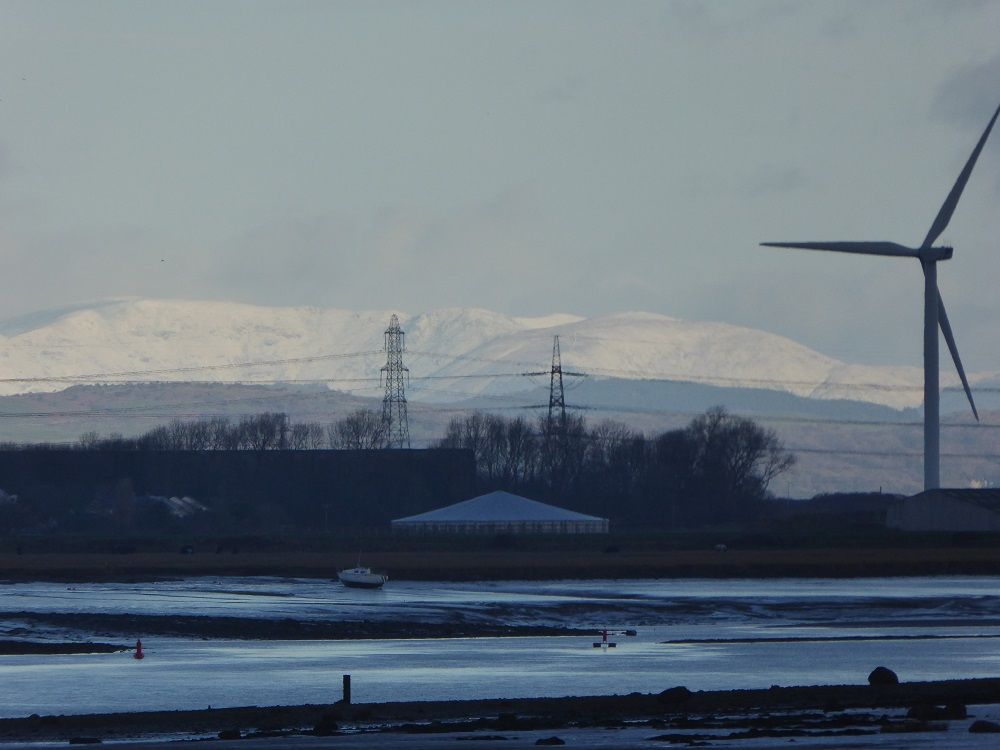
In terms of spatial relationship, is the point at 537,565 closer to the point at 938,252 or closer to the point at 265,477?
the point at 938,252

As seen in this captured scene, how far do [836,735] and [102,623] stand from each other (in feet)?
120

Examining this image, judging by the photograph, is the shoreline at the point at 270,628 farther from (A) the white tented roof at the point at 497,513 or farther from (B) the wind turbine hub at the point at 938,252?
(A) the white tented roof at the point at 497,513

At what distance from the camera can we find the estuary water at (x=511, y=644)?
4794cm

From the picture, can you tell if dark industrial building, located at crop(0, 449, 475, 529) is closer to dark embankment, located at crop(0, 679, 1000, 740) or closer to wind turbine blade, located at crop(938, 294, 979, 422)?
wind turbine blade, located at crop(938, 294, 979, 422)

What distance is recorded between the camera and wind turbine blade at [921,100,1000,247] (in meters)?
114

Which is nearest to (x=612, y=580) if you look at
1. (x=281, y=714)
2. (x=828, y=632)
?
(x=828, y=632)

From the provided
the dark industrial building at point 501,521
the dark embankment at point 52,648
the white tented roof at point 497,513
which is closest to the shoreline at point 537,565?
the dark industrial building at point 501,521

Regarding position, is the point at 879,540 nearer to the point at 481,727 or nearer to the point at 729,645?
the point at 729,645

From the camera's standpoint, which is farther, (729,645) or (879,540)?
(879,540)

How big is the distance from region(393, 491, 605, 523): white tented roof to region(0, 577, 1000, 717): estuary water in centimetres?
5722

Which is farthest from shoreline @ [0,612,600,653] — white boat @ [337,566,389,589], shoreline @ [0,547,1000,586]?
shoreline @ [0,547,1000,586]

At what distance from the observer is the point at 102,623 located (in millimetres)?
66750

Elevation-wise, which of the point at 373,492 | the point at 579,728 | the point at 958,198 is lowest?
the point at 579,728

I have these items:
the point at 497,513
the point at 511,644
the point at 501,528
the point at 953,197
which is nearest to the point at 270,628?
the point at 511,644
